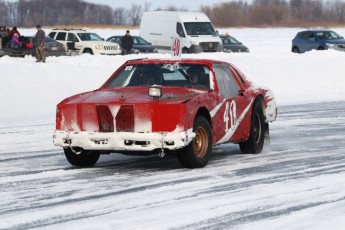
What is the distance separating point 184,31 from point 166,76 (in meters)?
31.9

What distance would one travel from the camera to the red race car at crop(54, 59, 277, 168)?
34.4 ft

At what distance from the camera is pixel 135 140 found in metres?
10.5

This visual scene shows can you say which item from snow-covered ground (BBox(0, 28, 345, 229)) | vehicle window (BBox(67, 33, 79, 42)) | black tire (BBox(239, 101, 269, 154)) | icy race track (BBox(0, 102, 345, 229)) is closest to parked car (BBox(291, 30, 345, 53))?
vehicle window (BBox(67, 33, 79, 42))

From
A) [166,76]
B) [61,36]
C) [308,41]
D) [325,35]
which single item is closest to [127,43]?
[61,36]

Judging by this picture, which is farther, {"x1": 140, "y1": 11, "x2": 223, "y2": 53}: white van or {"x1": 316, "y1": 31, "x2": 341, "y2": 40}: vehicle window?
{"x1": 316, "y1": 31, "x2": 341, "y2": 40}: vehicle window

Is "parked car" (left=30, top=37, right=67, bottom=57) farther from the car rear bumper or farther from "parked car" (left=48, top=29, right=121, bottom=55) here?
the car rear bumper

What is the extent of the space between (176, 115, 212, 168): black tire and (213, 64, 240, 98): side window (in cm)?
101

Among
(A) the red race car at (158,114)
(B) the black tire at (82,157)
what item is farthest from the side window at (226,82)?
(B) the black tire at (82,157)

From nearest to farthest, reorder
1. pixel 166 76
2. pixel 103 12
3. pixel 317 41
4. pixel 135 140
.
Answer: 1. pixel 135 140
2. pixel 166 76
3. pixel 317 41
4. pixel 103 12

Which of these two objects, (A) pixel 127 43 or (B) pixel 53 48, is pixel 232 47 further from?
(B) pixel 53 48

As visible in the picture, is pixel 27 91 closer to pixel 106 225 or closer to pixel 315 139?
pixel 315 139

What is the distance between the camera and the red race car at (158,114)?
1050 cm

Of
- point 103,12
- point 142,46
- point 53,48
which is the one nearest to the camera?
point 53,48

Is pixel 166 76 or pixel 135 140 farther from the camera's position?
pixel 166 76
